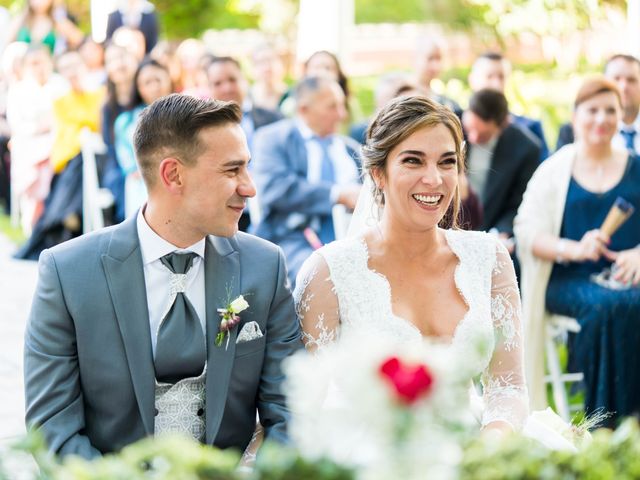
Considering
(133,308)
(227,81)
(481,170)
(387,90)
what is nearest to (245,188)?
(133,308)

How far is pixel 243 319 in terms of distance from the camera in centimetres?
309

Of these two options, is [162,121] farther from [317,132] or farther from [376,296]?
[317,132]

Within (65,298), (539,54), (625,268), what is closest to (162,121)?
(65,298)

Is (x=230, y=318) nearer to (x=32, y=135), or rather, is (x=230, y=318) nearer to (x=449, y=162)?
(x=449, y=162)

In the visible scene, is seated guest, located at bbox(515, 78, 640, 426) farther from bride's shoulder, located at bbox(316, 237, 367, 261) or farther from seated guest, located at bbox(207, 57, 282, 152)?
seated guest, located at bbox(207, 57, 282, 152)

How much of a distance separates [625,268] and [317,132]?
2.00 metres

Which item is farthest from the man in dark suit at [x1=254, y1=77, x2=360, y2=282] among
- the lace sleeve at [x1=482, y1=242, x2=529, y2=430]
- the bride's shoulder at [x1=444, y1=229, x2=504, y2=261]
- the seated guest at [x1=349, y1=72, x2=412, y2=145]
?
the lace sleeve at [x1=482, y1=242, x2=529, y2=430]

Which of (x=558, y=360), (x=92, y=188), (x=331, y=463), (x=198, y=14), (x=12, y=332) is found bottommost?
(x=12, y=332)

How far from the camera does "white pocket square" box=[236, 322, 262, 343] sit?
10.1 ft

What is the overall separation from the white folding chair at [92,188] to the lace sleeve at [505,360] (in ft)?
17.9

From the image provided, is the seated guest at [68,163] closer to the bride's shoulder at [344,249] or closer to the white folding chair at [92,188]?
the white folding chair at [92,188]

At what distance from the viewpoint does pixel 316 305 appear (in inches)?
136

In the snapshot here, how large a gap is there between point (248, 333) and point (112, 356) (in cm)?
39

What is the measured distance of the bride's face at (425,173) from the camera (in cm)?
342
